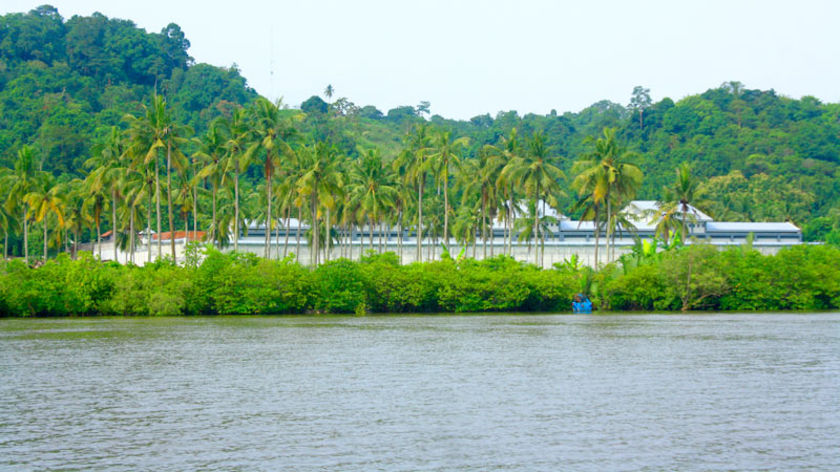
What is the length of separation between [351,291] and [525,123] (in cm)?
12400

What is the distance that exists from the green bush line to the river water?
52.0ft

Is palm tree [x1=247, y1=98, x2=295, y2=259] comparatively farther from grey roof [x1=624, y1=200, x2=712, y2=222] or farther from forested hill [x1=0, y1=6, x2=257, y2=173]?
forested hill [x1=0, y1=6, x2=257, y2=173]

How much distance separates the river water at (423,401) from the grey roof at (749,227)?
62.7 m

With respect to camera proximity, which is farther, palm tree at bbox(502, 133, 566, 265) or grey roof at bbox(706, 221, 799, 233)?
grey roof at bbox(706, 221, 799, 233)

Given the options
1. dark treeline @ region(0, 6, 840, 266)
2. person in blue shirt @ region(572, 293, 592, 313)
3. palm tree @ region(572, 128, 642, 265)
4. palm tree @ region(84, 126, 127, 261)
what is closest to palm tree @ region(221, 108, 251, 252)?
dark treeline @ region(0, 6, 840, 266)

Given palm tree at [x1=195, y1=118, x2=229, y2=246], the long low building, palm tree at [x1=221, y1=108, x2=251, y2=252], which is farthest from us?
the long low building

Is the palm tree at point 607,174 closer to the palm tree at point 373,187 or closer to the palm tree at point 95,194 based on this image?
the palm tree at point 373,187

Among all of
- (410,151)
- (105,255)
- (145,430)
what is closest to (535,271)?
(410,151)

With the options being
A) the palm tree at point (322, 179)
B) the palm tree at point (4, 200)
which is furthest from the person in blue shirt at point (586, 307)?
the palm tree at point (4, 200)

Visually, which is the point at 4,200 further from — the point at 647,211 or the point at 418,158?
the point at 647,211

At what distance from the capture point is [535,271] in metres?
69.2

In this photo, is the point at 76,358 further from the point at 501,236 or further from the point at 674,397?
the point at 501,236

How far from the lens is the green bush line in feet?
203

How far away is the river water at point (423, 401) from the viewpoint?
19312 millimetres
